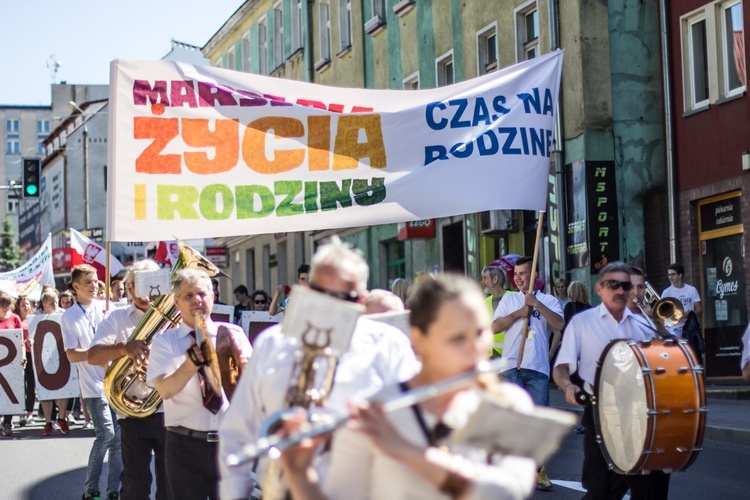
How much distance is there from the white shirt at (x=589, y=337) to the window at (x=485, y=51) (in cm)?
1840

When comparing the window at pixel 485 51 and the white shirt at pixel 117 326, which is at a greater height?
the window at pixel 485 51

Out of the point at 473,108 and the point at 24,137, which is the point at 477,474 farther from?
the point at 24,137

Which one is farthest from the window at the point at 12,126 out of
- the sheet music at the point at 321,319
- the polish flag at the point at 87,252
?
the sheet music at the point at 321,319

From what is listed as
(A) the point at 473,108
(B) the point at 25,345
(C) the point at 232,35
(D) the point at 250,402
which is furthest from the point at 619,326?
(C) the point at 232,35

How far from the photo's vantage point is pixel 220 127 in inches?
362

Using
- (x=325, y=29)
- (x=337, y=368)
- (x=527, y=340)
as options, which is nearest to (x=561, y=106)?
(x=527, y=340)

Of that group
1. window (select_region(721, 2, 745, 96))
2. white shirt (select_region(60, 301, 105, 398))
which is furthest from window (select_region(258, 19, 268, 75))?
white shirt (select_region(60, 301, 105, 398))

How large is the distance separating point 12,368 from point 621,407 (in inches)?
517

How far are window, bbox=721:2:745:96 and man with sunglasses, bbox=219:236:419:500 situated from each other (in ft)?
52.5

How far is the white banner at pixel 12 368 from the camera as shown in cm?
1858

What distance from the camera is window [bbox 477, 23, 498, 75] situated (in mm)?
26109

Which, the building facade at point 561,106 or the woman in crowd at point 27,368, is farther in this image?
the building facade at point 561,106

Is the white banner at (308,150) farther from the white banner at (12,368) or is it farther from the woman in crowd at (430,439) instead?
the white banner at (12,368)

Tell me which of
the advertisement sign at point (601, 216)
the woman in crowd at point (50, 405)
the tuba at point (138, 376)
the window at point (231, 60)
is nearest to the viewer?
the tuba at point (138, 376)
